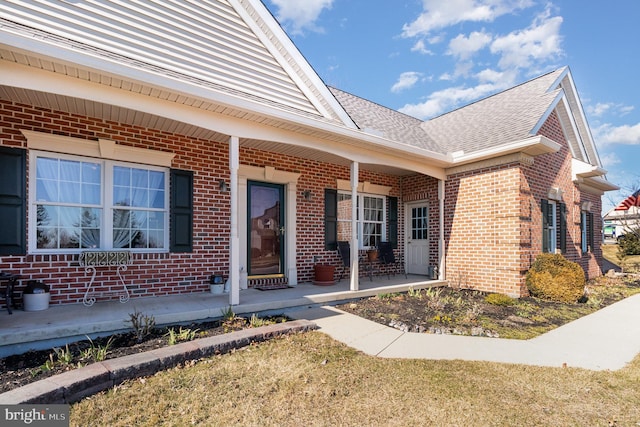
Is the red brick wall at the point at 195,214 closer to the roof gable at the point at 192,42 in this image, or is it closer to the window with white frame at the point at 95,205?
the window with white frame at the point at 95,205

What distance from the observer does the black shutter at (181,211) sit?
A: 589 cm

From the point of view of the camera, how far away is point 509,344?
4152 mm

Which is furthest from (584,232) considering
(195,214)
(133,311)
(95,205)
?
(95,205)

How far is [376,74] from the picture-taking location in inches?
683

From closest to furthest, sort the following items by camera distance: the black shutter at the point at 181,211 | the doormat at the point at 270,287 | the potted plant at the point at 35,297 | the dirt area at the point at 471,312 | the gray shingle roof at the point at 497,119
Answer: the potted plant at the point at 35,297 < the dirt area at the point at 471,312 < the black shutter at the point at 181,211 < the doormat at the point at 270,287 < the gray shingle roof at the point at 497,119

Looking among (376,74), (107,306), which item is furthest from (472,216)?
(376,74)

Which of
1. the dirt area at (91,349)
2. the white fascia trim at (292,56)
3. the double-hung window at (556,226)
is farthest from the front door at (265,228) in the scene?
the double-hung window at (556,226)

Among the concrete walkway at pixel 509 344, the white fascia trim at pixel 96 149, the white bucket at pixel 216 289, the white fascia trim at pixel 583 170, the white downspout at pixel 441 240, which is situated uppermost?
the white fascia trim at pixel 583 170

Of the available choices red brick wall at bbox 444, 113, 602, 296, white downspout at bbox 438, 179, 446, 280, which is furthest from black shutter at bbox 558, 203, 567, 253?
white downspout at bbox 438, 179, 446, 280

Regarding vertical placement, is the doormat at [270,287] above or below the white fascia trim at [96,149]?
below

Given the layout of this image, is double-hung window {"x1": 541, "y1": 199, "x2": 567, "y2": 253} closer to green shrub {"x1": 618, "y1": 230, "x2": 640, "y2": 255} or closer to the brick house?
the brick house

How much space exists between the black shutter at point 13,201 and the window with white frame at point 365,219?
5.77 m

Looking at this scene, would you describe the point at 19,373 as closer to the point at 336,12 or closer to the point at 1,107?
the point at 1,107

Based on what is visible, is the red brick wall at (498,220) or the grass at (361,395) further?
the red brick wall at (498,220)
